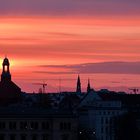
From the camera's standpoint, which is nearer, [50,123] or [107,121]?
[50,123]

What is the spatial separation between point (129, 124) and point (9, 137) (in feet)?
102

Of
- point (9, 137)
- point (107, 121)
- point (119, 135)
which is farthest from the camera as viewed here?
point (107, 121)

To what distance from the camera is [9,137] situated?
454 ft

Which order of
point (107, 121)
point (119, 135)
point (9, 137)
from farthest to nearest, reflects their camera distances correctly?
point (107, 121) → point (119, 135) → point (9, 137)

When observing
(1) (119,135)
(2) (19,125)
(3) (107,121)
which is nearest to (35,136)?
(2) (19,125)

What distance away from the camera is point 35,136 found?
5472 inches

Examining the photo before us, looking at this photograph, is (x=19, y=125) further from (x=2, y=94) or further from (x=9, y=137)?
(x=2, y=94)

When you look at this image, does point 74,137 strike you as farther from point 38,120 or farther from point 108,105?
point 108,105

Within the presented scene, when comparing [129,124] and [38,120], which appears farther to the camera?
[129,124]

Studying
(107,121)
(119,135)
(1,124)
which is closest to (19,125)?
(1,124)

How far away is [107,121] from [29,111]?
49.8 m

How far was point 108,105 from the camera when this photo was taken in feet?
647

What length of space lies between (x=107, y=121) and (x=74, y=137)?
2065 inches

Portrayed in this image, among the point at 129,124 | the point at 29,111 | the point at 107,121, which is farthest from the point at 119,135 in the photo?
the point at 107,121
